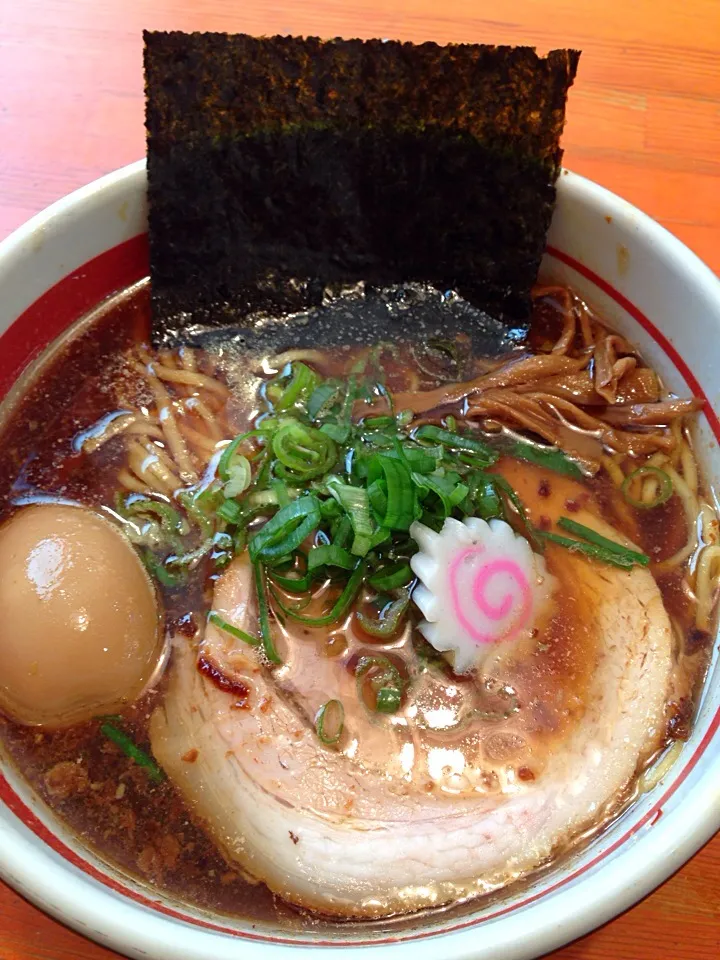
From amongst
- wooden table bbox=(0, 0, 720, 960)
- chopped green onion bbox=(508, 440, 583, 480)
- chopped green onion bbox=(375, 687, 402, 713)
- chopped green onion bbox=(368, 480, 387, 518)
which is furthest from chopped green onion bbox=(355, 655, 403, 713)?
wooden table bbox=(0, 0, 720, 960)

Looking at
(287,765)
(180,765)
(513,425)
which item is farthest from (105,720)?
(513,425)

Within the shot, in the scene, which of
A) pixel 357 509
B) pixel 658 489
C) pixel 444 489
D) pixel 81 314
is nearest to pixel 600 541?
pixel 658 489

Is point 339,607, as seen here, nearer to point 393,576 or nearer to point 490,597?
point 393,576

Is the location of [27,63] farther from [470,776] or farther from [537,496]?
[470,776]

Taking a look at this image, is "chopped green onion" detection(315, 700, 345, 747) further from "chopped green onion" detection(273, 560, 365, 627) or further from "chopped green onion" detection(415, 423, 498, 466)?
"chopped green onion" detection(415, 423, 498, 466)

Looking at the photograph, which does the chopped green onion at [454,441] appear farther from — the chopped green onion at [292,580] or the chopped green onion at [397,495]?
the chopped green onion at [292,580]
